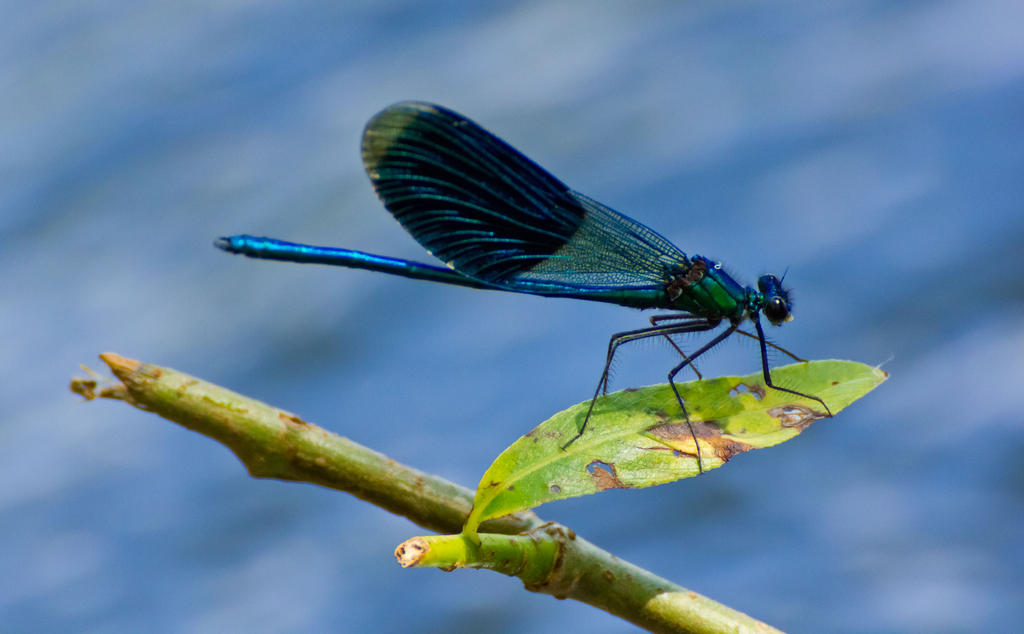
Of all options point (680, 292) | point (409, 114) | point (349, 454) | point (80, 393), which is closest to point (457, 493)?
point (349, 454)

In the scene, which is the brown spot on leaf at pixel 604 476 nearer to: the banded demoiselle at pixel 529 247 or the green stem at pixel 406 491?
the green stem at pixel 406 491

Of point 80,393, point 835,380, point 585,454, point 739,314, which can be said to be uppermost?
point 739,314

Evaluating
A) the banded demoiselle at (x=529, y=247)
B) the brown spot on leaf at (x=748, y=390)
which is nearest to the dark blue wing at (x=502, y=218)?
the banded demoiselle at (x=529, y=247)

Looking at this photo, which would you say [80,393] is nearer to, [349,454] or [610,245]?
[349,454]

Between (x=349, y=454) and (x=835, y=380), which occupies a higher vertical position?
(x=835, y=380)

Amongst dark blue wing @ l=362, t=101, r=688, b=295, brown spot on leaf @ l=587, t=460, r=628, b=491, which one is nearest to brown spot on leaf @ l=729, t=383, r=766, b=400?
brown spot on leaf @ l=587, t=460, r=628, b=491

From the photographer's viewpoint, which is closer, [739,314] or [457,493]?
[457,493]
